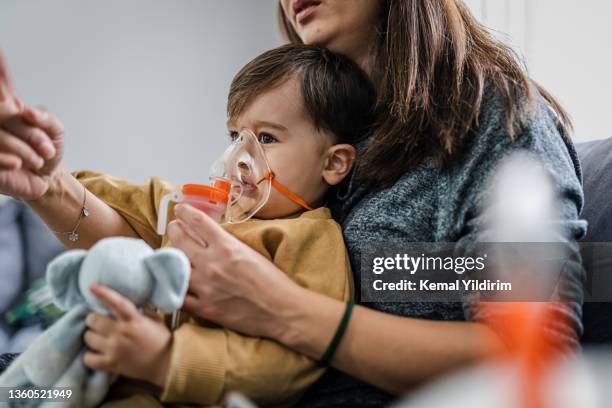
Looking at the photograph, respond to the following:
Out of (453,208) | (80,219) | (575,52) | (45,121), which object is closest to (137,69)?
(80,219)

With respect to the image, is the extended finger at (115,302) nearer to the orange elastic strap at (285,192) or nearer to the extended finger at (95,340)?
the extended finger at (95,340)

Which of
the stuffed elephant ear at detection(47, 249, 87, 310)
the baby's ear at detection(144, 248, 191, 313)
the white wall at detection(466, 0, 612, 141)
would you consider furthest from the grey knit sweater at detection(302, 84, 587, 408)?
the white wall at detection(466, 0, 612, 141)

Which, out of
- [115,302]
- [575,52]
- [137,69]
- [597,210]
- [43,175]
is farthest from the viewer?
[137,69]

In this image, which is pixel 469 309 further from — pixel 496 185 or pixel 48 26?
pixel 48 26

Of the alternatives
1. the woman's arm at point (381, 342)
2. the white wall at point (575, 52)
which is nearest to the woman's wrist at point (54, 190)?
the woman's arm at point (381, 342)

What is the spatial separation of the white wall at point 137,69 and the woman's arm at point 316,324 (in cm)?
235

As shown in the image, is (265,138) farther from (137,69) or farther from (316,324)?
(137,69)

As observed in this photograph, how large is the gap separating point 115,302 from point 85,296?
0.06 meters

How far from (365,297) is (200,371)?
354 millimetres

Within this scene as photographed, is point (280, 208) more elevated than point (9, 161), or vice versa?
point (9, 161)

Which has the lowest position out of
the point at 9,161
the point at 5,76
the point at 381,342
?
the point at 381,342

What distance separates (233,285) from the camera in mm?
932

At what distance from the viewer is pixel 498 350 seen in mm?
873

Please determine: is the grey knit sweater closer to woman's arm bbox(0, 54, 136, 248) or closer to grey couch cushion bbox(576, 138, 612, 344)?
grey couch cushion bbox(576, 138, 612, 344)
